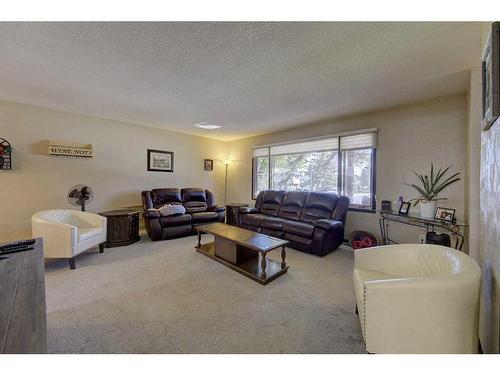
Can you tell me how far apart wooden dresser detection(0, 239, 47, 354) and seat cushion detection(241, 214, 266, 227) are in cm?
300

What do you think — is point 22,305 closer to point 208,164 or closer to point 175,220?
point 175,220

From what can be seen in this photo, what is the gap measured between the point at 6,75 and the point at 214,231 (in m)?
3.00

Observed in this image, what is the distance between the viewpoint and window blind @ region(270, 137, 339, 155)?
4.06 m

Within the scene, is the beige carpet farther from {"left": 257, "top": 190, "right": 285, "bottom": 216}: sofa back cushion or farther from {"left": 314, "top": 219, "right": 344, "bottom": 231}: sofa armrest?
{"left": 257, "top": 190, "right": 285, "bottom": 216}: sofa back cushion

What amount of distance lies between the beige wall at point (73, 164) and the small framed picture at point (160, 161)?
102mm

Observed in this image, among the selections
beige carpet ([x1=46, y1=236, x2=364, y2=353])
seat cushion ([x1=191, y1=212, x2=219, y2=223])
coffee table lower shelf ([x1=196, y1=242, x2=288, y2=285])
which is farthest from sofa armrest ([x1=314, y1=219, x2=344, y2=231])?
seat cushion ([x1=191, y1=212, x2=219, y2=223])

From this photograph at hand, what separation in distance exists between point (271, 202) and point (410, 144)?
8.49ft

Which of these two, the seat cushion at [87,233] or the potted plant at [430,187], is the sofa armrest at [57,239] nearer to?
the seat cushion at [87,233]

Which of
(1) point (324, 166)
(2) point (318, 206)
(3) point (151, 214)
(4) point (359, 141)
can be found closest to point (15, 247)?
(3) point (151, 214)

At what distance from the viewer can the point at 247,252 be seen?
295 cm

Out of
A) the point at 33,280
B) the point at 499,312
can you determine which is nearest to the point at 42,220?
the point at 33,280

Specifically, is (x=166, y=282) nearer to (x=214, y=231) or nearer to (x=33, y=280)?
(x=214, y=231)
